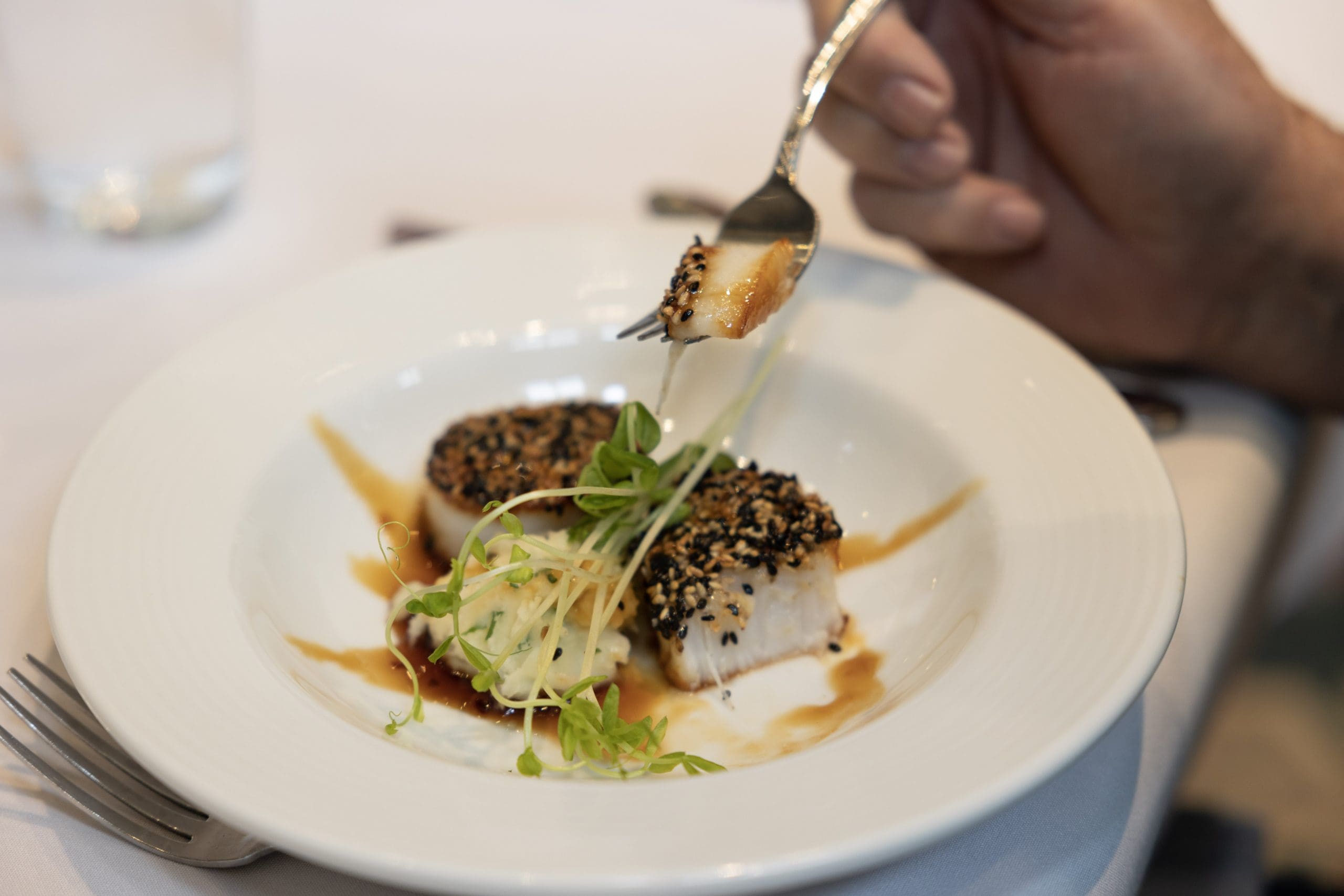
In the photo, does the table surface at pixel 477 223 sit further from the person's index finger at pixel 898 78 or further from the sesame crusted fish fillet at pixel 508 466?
the sesame crusted fish fillet at pixel 508 466

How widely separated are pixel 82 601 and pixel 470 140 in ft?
5.97

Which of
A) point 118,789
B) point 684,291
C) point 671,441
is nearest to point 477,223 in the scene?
point 671,441

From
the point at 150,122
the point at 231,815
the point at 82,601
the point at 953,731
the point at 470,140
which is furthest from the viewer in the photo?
the point at 470,140

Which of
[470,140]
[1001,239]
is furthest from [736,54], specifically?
[1001,239]

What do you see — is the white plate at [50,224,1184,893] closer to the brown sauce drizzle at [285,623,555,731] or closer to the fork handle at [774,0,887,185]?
the brown sauce drizzle at [285,623,555,731]

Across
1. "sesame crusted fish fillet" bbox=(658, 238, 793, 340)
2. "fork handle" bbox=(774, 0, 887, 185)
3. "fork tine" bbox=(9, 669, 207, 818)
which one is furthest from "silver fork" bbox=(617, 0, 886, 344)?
"fork tine" bbox=(9, 669, 207, 818)

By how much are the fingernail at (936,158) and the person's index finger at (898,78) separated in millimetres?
30

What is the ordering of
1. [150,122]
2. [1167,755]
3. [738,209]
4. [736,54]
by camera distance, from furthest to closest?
1. [736,54]
2. [150,122]
3. [738,209]
4. [1167,755]

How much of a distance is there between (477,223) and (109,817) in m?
1.60

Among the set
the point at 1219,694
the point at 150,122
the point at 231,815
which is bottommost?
the point at 1219,694

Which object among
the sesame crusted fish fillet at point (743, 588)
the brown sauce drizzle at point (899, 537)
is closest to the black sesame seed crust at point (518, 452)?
the sesame crusted fish fillet at point (743, 588)

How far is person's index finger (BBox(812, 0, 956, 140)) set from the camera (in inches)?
74.3

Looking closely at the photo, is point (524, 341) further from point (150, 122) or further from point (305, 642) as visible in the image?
point (150, 122)

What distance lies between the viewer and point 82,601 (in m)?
1.15
